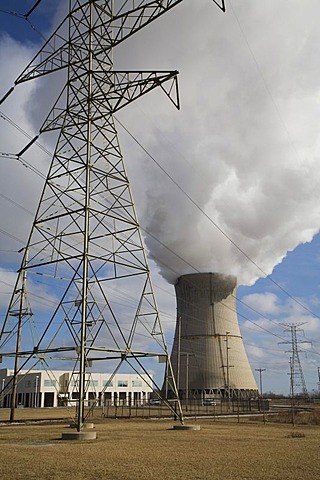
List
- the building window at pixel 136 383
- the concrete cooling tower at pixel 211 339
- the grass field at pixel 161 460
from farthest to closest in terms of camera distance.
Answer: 1. the building window at pixel 136 383
2. the concrete cooling tower at pixel 211 339
3. the grass field at pixel 161 460

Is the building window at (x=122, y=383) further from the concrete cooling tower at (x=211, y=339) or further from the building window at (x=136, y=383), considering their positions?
the concrete cooling tower at (x=211, y=339)

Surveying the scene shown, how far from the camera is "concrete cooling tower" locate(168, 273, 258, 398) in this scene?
48.5m

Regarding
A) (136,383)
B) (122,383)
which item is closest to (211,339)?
(122,383)

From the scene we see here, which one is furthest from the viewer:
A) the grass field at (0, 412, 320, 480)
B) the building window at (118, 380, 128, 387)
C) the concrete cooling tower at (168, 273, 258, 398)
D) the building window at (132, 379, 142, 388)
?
the building window at (132, 379, 142, 388)

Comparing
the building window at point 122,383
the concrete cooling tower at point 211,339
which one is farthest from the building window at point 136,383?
the concrete cooling tower at point 211,339

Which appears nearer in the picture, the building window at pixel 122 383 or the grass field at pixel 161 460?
the grass field at pixel 161 460

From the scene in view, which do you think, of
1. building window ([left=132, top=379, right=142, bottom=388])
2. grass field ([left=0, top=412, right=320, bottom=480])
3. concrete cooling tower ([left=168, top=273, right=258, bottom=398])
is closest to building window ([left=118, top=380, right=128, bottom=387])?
building window ([left=132, top=379, right=142, bottom=388])

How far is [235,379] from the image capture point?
5253cm

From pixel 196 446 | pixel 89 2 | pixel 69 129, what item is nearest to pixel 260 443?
pixel 196 446

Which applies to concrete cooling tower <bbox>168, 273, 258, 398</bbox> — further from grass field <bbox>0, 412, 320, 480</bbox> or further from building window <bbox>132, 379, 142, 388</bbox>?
building window <bbox>132, 379, 142, 388</bbox>

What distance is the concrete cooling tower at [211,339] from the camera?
48.5m

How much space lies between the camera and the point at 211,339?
49406 millimetres

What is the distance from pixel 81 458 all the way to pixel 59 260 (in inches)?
381

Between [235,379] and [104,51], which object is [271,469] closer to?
[104,51]
